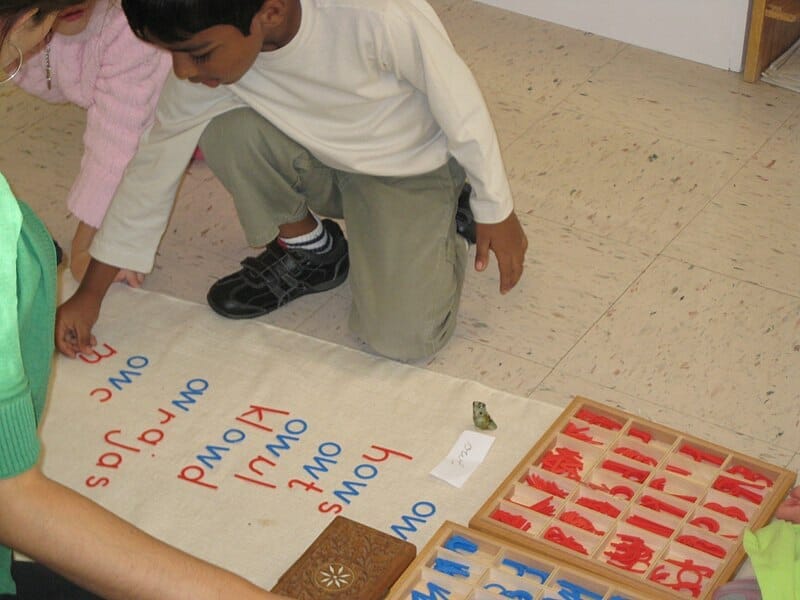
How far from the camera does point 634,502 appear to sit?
4.51 ft

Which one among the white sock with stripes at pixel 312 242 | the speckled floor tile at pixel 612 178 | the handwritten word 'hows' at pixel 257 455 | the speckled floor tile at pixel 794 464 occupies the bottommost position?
the speckled floor tile at pixel 612 178

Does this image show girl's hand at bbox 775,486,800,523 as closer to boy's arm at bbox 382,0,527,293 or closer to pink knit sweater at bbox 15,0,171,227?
boy's arm at bbox 382,0,527,293

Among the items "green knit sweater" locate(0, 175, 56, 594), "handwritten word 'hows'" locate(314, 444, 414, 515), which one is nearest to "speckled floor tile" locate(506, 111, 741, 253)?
"handwritten word 'hows'" locate(314, 444, 414, 515)

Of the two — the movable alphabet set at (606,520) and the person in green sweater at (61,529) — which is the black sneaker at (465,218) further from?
the person in green sweater at (61,529)

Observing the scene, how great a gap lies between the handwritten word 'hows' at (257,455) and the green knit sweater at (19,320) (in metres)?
0.53

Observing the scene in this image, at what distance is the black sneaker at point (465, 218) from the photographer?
74.3 inches

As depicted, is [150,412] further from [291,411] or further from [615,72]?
[615,72]

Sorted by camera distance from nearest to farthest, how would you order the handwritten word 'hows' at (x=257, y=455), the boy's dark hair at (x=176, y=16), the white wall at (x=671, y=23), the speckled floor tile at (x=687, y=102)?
1. the boy's dark hair at (x=176, y=16)
2. the handwritten word 'hows' at (x=257, y=455)
3. the speckled floor tile at (x=687, y=102)
4. the white wall at (x=671, y=23)

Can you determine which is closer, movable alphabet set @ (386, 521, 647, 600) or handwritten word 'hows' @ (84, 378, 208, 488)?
movable alphabet set @ (386, 521, 647, 600)

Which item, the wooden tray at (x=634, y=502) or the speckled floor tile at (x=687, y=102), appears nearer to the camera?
the wooden tray at (x=634, y=502)

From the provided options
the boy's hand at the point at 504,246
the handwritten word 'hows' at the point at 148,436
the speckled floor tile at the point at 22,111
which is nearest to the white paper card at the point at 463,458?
the boy's hand at the point at 504,246

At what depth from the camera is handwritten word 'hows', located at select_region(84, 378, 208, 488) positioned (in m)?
1.50

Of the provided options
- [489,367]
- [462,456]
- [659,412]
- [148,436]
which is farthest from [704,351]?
[148,436]

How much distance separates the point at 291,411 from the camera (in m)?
1.57
